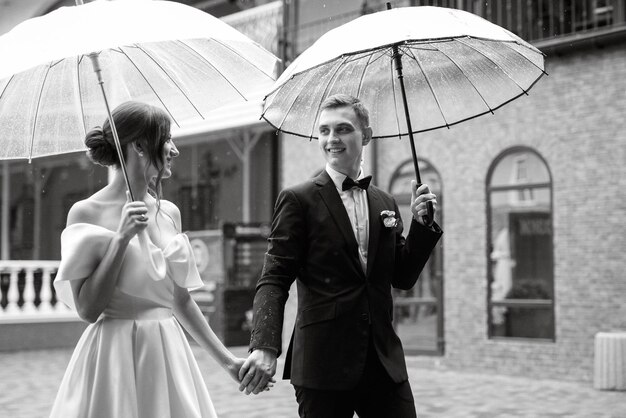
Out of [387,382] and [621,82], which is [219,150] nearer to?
[621,82]

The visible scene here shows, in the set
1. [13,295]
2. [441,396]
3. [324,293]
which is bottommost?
[441,396]

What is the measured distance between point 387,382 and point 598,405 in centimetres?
742

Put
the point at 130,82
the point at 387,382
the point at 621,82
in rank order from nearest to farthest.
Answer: the point at 387,382 → the point at 130,82 → the point at 621,82

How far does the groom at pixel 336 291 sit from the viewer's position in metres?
3.35

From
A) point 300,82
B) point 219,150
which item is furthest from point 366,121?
point 219,150

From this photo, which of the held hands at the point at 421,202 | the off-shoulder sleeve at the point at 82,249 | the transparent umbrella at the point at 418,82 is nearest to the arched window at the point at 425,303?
the transparent umbrella at the point at 418,82

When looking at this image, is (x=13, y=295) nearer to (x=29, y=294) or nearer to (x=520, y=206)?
(x=29, y=294)

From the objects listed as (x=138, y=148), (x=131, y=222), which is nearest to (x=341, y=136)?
(x=138, y=148)

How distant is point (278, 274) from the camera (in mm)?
3406

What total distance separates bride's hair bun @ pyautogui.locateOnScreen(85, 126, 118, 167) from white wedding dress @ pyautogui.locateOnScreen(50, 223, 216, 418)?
29 cm

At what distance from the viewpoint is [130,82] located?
3965mm

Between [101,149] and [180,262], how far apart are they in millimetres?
515

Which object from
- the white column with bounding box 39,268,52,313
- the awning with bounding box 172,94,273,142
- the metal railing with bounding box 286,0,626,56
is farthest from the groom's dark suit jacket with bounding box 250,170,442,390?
the white column with bounding box 39,268,52,313

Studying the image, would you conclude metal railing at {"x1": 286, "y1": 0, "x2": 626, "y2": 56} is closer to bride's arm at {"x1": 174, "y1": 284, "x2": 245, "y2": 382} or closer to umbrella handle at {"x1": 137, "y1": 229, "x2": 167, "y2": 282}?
bride's arm at {"x1": 174, "y1": 284, "x2": 245, "y2": 382}
